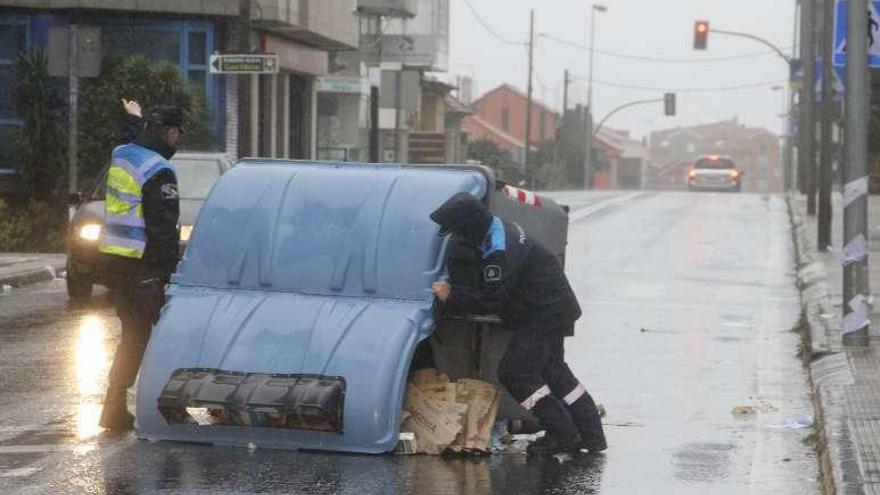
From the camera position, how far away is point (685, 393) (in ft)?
42.8

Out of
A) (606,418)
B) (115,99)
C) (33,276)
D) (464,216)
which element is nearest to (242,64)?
(115,99)

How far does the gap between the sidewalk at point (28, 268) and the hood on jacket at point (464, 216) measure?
37.5 ft

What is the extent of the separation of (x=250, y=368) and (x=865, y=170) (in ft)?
20.5

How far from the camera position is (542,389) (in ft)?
33.5

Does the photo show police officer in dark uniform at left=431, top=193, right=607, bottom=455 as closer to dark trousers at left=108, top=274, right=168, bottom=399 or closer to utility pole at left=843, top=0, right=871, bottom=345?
dark trousers at left=108, top=274, right=168, bottom=399

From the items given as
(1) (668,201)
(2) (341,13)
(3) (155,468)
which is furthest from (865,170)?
(1) (668,201)

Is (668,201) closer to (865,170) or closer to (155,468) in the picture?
(865,170)

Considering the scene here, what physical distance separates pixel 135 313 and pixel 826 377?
4.98 m

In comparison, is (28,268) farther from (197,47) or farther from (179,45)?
(197,47)

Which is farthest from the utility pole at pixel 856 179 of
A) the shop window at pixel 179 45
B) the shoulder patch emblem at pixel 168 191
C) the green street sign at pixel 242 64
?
the shop window at pixel 179 45

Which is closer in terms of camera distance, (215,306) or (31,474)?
(31,474)

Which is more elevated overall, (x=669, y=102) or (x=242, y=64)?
(x=242, y=64)

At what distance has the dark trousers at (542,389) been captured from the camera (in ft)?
33.4

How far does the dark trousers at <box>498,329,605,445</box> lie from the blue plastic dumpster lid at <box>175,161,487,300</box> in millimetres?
595
